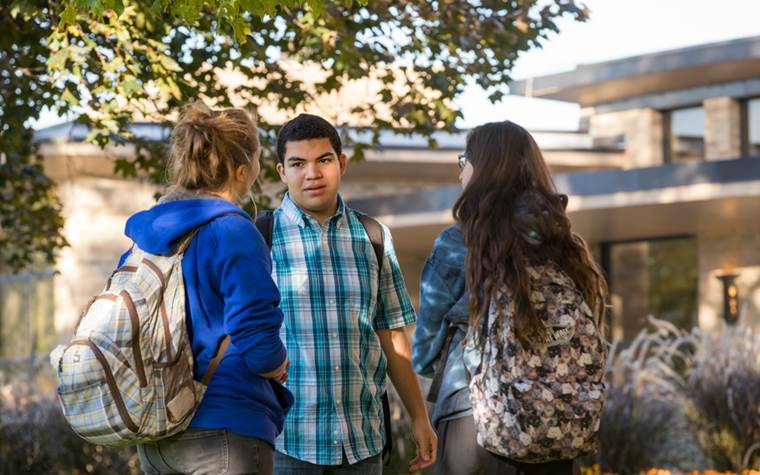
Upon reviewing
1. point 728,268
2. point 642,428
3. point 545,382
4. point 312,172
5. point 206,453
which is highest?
point 312,172

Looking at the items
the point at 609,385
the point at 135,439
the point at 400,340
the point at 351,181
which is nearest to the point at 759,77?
the point at 351,181

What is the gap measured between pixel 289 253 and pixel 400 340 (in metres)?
0.54

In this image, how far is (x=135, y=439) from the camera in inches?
137

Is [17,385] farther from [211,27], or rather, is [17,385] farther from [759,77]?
[759,77]

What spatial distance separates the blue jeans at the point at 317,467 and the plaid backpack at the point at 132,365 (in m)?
1.01

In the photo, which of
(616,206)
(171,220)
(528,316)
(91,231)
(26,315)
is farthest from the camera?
(26,315)

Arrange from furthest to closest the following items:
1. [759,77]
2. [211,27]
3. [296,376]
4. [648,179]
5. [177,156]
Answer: [759,77] < [648,179] < [211,27] < [296,376] < [177,156]

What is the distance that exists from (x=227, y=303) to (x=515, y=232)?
107cm

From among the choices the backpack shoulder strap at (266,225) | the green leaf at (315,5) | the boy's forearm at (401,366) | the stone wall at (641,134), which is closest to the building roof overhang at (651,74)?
the stone wall at (641,134)

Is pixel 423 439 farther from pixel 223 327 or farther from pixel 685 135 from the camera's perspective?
pixel 685 135

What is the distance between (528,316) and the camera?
159 inches

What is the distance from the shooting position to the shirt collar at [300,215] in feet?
15.4

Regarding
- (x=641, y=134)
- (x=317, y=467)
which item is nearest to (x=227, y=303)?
(x=317, y=467)

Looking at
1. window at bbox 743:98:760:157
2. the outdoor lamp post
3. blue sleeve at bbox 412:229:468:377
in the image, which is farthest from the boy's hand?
window at bbox 743:98:760:157
